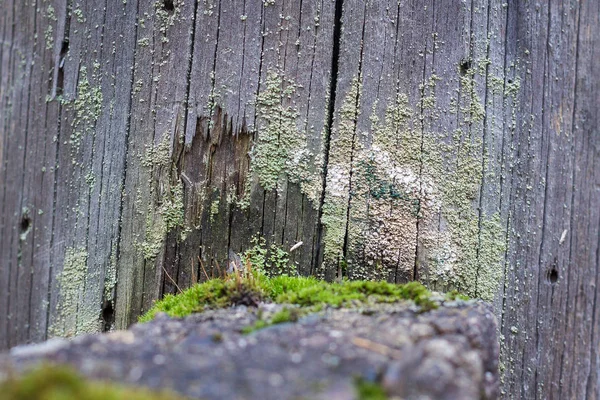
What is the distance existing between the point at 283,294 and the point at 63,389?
1.13m

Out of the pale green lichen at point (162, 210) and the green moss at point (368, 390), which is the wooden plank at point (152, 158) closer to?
the pale green lichen at point (162, 210)

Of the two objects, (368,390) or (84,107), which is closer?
(368,390)

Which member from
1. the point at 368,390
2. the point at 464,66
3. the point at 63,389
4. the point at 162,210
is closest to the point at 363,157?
the point at 464,66

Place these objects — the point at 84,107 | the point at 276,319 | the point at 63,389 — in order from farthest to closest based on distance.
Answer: the point at 84,107 < the point at 276,319 < the point at 63,389

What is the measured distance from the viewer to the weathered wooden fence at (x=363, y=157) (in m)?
2.71

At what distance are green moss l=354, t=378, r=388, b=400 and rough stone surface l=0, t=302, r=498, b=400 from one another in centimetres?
1

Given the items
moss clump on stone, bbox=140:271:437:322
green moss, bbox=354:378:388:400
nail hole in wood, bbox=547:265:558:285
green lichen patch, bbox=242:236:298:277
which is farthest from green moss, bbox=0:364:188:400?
nail hole in wood, bbox=547:265:558:285

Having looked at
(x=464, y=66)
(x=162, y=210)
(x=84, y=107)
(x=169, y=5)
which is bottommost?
(x=162, y=210)

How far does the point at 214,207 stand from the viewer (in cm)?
273

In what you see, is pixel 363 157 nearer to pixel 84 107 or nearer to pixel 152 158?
pixel 152 158

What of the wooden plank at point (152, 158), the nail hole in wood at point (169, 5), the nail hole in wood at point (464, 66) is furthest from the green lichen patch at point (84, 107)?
the nail hole in wood at point (464, 66)

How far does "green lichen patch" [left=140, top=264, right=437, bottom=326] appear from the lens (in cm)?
209

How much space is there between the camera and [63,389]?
1.23m

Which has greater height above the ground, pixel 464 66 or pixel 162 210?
pixel 464 66
